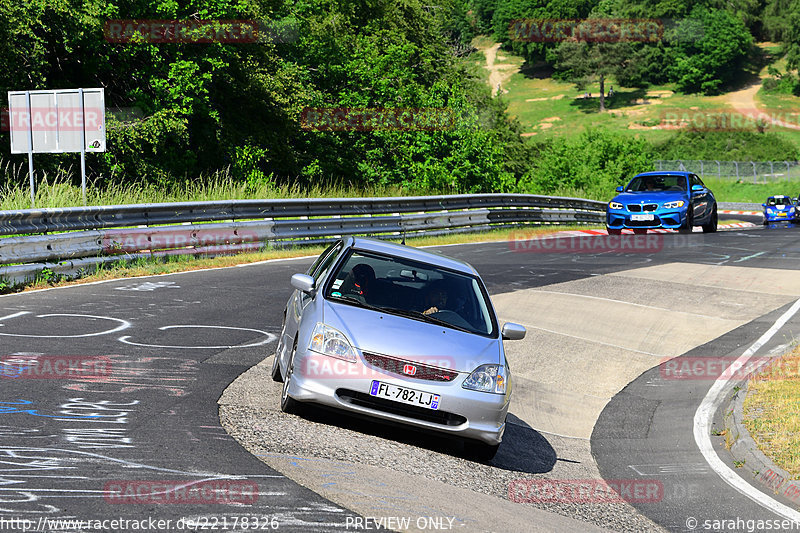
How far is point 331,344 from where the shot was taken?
7301 millimetres

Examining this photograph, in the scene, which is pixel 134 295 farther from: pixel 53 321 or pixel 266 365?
pixel 266 365

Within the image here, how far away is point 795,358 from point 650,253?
10.5 meters

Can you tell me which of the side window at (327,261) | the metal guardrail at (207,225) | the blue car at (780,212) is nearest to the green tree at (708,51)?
the blue car at (780,212)

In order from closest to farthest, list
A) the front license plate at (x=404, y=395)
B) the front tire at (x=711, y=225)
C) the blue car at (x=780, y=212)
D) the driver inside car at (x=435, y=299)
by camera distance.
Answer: the front license plate at (x=404, y=395), the driver inside car at (x=435, y=299), the front tire at (x=711, y=225), the blue car at (x=780, y=212)

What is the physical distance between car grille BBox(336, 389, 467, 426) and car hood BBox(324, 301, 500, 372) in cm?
35

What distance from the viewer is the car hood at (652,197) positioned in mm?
24344

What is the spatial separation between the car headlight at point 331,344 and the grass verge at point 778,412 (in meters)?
3.79

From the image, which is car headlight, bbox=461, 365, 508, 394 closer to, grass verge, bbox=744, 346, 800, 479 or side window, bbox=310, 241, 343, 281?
side window, bbox=310, 241, 343, 281

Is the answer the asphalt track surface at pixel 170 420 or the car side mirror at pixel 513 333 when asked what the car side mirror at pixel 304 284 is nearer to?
the asphalt track surface at pixel 170 420

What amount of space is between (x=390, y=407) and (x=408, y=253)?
193 cm

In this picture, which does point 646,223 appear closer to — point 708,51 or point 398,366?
point 398,366

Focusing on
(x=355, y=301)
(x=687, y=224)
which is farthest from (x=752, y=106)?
(x=355, y=301)

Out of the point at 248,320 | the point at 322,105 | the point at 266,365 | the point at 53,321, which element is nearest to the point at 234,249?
the point at 248,320

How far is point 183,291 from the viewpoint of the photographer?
14062 mm
